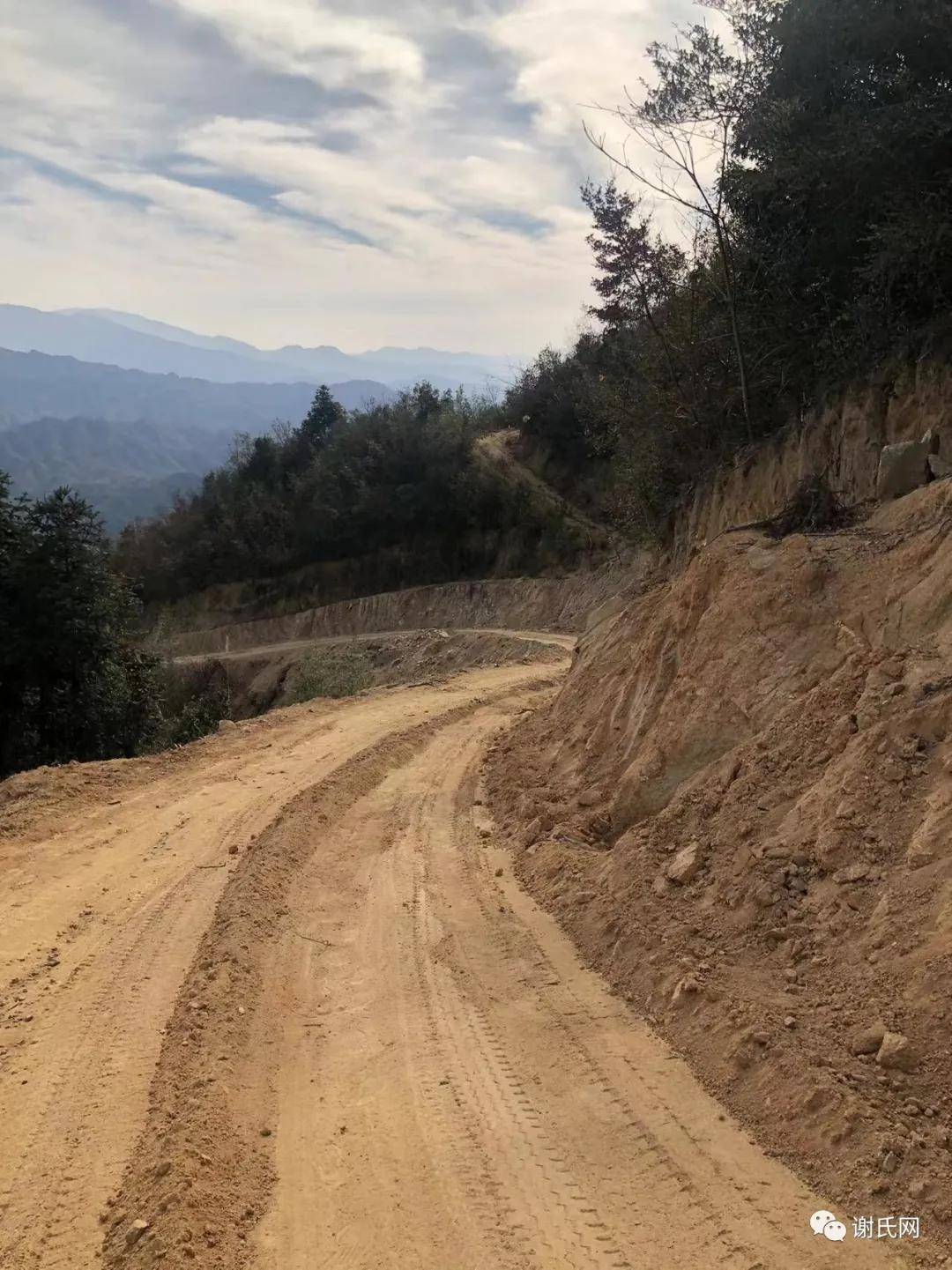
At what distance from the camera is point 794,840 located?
17.7 ft

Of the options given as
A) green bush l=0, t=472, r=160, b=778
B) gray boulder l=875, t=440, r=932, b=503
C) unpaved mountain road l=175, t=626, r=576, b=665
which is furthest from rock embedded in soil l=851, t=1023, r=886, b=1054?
unpaved mountain road l=175, t=626, r=576, b=665

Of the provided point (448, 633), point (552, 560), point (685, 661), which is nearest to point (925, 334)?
point (685, 661)

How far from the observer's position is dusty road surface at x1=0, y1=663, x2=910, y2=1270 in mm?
3436

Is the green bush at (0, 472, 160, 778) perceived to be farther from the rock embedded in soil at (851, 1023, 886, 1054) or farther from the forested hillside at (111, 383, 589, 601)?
the forested hillside at (111, 383, 589, 601)

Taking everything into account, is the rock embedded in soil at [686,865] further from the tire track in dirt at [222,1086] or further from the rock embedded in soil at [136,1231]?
the rock embedded in soil at [136,1231]

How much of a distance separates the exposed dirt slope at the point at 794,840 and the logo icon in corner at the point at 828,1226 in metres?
0.10

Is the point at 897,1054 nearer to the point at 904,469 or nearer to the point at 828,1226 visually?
the point at 828,1226

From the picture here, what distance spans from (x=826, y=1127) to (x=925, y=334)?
29.7 feet

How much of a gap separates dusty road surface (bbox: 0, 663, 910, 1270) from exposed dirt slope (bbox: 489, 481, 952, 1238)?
34 cm

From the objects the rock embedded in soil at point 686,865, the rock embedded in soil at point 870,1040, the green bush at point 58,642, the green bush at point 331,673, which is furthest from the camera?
the green bush at point 331,673

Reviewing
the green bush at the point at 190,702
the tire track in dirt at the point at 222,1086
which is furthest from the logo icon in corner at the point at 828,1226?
the green bush at the point at 190,702

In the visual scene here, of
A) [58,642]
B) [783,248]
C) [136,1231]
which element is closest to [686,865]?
[136,1231]

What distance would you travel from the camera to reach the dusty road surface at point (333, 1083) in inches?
135

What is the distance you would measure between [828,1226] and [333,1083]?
2586 millimetres
